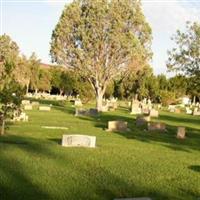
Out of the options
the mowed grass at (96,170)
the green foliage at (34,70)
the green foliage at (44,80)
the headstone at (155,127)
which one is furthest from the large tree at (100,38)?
the green foliage at (44,80)

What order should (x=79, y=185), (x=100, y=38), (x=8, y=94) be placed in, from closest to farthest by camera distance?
(x=79, y=185)
(x=8, y=94)
(x=100, y=38)

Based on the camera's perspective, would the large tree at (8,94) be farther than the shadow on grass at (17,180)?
Yes

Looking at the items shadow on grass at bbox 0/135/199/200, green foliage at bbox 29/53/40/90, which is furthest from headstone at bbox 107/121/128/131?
green foliage at bbox 29/53/40/90

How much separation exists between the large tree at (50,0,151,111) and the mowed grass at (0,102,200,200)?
115ft

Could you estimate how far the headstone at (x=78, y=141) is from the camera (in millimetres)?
19391

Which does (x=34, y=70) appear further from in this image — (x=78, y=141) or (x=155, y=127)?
(x=78, y=141)

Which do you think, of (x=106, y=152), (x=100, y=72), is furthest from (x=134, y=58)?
(x=106, y=152)

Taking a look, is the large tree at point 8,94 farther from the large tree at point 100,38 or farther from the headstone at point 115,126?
the large tree at point 100,38

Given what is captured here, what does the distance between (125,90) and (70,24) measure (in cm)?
5696

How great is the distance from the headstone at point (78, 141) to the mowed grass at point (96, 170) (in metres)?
0.45

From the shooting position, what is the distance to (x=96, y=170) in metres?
14.4

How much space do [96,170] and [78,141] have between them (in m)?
5.13

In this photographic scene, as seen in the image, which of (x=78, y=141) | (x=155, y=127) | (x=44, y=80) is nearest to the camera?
(x=78, y=141)

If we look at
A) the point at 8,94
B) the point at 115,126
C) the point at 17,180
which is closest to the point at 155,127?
the point at 115,126
